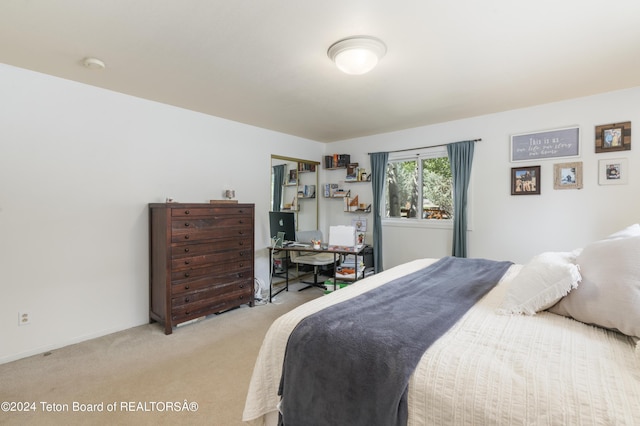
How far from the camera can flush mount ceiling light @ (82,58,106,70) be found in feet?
7.50

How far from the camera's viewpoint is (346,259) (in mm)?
3824

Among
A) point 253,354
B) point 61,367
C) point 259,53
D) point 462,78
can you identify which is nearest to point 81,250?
point 61,367

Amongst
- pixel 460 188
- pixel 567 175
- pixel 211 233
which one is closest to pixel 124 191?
pixel 211 233

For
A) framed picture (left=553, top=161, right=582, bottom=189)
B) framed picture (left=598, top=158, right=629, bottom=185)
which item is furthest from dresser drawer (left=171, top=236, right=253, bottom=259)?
framed picture (left=598, top=158, right=629, bottom=185)

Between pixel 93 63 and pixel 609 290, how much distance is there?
137 inches

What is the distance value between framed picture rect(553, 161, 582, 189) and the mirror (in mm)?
3342

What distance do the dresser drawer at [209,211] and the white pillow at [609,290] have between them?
117 inches

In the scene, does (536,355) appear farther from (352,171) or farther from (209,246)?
(352,171)

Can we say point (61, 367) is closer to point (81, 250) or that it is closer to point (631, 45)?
point (81, 250)

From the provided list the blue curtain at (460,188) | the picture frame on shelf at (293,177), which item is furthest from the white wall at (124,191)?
the picture frame on shelf at (293,177)

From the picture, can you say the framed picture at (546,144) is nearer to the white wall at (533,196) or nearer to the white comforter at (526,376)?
the white wall at (533,196)

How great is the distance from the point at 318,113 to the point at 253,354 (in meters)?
2.73

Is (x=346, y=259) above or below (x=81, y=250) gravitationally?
below

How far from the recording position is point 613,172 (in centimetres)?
301
